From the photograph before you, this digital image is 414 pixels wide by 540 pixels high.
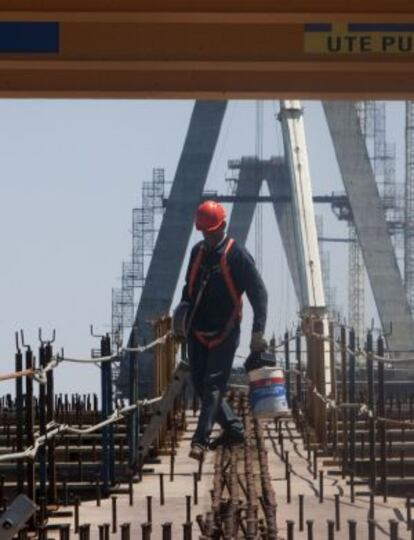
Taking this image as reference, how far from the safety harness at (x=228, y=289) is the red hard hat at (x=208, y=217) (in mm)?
173

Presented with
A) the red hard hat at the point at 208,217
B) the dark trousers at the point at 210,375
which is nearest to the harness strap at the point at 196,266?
the red hard hat at the point at 208,217

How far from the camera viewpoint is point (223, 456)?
45.3 feet

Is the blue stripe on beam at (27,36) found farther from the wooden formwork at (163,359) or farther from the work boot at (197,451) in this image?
the wooden formwork at (163,359)

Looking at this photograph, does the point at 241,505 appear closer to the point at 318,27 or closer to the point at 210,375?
the point at 210,375

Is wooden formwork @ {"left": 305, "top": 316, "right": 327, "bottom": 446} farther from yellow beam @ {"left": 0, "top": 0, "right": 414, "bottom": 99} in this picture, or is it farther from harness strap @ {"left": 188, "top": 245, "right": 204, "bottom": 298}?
yellow beam @ {"left": 0, "top": 0, "right": 414, "bottom": 99}

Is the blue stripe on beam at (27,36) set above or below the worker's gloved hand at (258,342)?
above

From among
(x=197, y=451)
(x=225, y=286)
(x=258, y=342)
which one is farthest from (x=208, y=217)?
(x=197, y=451)

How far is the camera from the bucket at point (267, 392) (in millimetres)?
11352

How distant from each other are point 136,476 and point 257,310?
9.03 ft

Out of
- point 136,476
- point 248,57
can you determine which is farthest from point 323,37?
point 136,476

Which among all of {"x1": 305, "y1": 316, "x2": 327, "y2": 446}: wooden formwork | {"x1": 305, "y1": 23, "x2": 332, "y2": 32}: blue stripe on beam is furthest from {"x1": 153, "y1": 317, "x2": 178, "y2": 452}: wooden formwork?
{"x1": 305, "y1": 23, "x2": 332, "y2": 32}: blue stripe on beam

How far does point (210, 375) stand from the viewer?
1130 cm

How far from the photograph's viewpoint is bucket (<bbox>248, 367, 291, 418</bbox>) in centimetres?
1135

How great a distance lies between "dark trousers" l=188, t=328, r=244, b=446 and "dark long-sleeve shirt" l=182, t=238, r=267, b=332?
0.18 m
